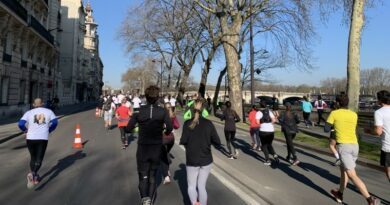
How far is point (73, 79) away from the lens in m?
67.5

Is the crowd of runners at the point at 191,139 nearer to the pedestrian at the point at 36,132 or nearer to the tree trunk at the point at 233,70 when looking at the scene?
the pedestrian at the point at 36,132

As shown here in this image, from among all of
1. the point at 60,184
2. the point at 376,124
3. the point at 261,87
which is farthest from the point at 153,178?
the point at 261,87

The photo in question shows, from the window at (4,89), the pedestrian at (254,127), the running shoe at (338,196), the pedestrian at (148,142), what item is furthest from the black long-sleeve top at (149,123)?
the window at (4,89)

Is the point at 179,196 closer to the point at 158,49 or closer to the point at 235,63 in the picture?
the point at 235,63

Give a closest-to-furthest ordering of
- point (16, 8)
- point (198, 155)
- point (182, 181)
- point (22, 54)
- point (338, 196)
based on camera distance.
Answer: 1. point (198, 155)
2. point (338, 196)
3. point (182, 181)
4. point (16, 8)
5. point (22, 54)

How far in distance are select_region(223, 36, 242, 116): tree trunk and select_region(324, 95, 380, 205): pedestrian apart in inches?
767

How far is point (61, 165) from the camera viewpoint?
377 inches

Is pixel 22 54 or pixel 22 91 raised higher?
pixel 22 54

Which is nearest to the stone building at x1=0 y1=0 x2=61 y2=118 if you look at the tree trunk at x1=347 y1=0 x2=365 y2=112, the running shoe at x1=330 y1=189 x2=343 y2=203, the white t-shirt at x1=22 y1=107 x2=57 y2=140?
the white t-shirt at x1=22 y1=107 x2=57 y2=140

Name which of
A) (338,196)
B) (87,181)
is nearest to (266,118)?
(338,196)

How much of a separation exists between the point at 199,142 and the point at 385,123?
297cm

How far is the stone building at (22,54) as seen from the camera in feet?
84.9

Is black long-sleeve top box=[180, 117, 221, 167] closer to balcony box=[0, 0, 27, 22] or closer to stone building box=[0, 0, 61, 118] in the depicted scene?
stone building box=[0, 0, 61, 118]

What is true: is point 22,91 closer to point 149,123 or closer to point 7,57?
point 7,57
